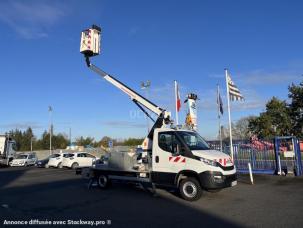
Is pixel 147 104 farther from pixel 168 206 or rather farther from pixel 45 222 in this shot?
pixel 45 222

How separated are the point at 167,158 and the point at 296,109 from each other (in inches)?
1159

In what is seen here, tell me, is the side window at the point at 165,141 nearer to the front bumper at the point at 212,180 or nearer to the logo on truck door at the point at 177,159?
the logo on truck door at the point at 177,159

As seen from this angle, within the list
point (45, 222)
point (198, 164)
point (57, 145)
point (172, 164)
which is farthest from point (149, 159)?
point (57, 145)

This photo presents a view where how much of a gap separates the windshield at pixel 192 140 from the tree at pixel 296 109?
2693 cm

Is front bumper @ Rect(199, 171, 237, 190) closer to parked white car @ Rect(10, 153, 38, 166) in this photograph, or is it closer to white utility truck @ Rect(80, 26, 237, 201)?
white utility truck @ Rect(80, 26, 237, 201)

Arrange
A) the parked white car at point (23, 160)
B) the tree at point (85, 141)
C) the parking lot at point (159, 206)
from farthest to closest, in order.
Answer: the tree at point (85, 141) < the parked white car at point (23, 160) < the parking lot at point (159, 206)

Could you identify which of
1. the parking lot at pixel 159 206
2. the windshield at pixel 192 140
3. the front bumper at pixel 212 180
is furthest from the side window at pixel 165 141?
the parking lot at pixel 159 206

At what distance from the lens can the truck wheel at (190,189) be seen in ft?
38.8

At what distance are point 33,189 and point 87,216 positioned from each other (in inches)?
274

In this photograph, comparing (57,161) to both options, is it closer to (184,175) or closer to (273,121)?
(184,175)

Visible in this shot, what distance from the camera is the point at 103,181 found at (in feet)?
49.6

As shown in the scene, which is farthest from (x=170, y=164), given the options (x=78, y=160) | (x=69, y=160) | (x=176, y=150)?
Result: (x=69, y=160)

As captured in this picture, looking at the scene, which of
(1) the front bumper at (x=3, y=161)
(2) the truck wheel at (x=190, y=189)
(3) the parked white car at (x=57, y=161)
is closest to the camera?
(2) the truck wheel at (x=190, y=189)

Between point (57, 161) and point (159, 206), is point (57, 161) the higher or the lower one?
the higher one
